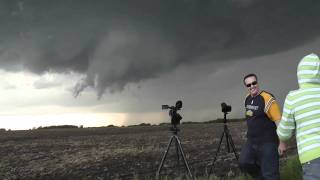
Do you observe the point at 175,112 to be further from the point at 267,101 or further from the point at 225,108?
the point at 267,101

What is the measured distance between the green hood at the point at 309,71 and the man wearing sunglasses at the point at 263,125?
91.0 inches

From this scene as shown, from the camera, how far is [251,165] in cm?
923

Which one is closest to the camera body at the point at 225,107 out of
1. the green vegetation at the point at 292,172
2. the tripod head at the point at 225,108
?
the tripod head at the point at 225,108

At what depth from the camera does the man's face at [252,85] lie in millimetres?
8805

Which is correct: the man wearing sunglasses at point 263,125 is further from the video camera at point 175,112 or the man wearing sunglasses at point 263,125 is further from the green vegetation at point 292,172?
the video camera at point 175,112

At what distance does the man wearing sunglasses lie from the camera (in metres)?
8.80

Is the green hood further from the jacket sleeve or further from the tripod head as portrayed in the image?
the tripod head

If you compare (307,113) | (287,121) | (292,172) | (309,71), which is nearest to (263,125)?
(287,121)

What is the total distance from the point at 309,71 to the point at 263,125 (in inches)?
104

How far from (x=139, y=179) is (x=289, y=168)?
158 inches

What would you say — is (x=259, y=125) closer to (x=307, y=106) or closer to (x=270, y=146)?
(x=270, y=146)

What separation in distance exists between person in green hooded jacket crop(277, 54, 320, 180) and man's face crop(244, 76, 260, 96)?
7.24ft

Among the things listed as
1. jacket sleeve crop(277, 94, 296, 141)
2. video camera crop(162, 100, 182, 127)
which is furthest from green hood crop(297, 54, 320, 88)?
video camera crop(162, 100, 182, 127)

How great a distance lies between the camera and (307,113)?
644 cm
